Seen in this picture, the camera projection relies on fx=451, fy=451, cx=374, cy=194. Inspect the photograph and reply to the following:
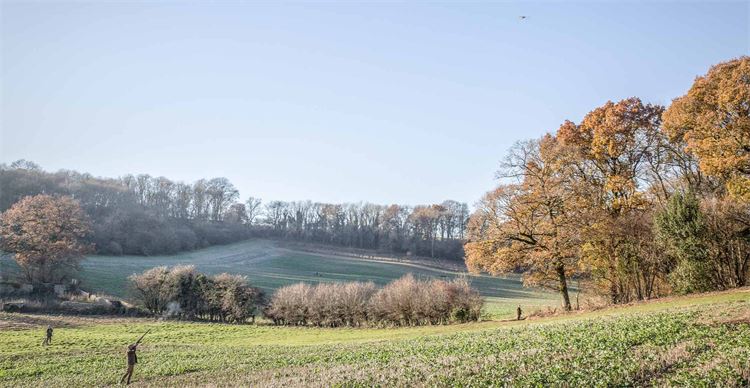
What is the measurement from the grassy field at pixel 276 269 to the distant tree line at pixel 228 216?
10.3m

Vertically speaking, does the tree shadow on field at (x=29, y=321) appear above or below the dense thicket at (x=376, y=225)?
below

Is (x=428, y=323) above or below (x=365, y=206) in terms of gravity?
below

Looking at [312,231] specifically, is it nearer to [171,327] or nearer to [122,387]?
[171,327]

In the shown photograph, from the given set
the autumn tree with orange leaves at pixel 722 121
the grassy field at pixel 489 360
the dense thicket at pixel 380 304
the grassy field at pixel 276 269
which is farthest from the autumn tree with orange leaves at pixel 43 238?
the autumn tree with orange leaves at pixel 722 121

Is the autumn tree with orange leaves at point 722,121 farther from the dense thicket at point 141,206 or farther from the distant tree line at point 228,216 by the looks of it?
the dense thicket at point 141,206

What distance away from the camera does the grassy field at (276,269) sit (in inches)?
2657

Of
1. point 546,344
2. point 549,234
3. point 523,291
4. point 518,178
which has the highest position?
point 518,178

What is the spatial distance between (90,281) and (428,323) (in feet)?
166

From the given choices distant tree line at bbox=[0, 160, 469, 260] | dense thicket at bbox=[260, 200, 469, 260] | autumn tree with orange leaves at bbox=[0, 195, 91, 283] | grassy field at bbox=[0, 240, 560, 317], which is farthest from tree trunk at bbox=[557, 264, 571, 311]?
dense thicket at bbox=[260, 200, 469, 260]

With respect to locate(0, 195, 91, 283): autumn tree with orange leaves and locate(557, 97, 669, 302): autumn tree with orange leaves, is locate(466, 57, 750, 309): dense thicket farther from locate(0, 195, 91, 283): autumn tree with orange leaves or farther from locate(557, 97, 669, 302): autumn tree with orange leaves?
locate(0, 195, 91, 283): autumn tree with orange leaves

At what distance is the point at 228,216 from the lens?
135 metres

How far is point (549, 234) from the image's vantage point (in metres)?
34.8

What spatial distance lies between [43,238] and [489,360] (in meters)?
65.0

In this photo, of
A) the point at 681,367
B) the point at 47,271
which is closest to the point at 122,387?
the point at 681,367
